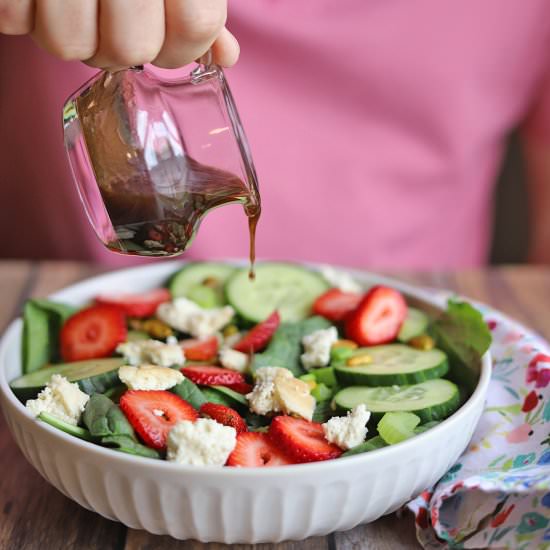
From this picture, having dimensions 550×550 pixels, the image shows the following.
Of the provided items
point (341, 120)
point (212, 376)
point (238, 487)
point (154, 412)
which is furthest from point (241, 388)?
point (341, 120)

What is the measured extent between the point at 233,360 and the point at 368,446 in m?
0.26

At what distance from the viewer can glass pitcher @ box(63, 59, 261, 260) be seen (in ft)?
2.81

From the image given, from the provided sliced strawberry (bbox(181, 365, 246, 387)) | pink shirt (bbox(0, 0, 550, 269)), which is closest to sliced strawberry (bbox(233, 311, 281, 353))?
sliced strawberry (bbox(181, 365, 246, 387))

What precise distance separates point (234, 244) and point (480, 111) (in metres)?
0.69

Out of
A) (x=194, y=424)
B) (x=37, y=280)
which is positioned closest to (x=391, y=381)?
(x=194, y=424)

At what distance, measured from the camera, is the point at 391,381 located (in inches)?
40.3

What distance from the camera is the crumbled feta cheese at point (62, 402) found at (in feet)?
2.93

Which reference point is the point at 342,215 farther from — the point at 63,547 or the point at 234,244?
the point at 63,547

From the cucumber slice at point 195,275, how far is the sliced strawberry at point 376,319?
0.24m

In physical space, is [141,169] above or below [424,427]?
above

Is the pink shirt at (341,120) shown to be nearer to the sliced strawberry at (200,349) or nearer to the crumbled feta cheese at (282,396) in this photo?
the sliced strawberry at (200,349)

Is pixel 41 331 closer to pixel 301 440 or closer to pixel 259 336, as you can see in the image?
pixel 259 336

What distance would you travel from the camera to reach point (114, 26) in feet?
2.41

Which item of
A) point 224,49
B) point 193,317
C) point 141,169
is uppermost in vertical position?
point 224,49
